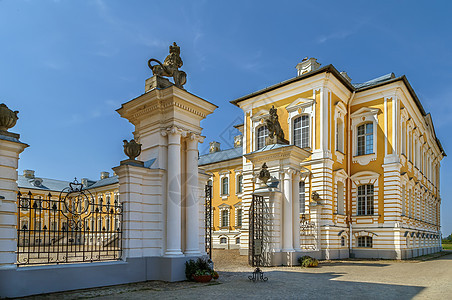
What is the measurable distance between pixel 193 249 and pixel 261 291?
2783 millimetres

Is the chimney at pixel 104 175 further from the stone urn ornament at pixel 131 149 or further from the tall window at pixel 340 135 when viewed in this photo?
the stone urn ornament at pixel 131 149

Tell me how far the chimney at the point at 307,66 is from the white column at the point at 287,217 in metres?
12.6

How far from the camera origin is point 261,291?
1009 cm

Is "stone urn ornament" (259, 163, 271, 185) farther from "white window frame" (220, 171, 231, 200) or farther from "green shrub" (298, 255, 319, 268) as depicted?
"white window frame" (220, 171, 231, 200)

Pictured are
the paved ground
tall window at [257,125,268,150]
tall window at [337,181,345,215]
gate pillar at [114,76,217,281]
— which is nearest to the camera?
the paved ground

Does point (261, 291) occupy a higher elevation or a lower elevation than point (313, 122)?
lower

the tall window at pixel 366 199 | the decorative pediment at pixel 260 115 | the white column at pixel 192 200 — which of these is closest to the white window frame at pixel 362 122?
the tall window at pixel 366 199

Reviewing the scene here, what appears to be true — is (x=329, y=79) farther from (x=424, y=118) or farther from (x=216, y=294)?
(x=216, y=294)

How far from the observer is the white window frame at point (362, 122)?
25956 millimetres

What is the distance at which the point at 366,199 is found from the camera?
25844 millimetres

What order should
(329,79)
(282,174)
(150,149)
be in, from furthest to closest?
(329,79), (282,174), (150,149)

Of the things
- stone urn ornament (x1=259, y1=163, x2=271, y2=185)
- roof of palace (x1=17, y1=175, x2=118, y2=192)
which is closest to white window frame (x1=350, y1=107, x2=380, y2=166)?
stone urn ornament (x1=259, y1=163, x2=271, y2=185)

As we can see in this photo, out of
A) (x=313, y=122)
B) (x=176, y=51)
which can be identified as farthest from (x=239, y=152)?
(x=176, y=51)

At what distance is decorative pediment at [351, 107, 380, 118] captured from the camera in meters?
26.1
